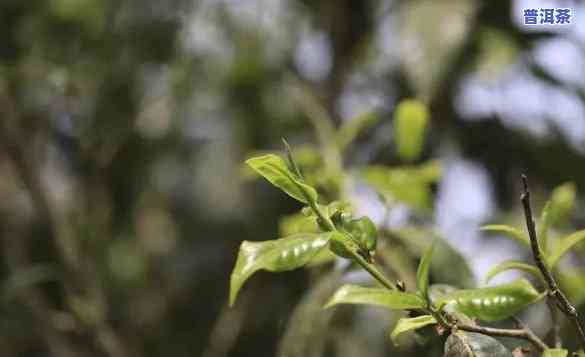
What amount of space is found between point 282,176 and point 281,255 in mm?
33

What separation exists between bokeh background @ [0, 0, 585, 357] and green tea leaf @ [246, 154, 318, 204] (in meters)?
0.21

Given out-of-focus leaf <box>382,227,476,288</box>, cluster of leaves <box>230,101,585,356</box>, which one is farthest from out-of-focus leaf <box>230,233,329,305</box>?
out-of-focus leaf <box>382,227,476,288</box>

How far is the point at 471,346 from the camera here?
38cm

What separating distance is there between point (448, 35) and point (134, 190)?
0.67m

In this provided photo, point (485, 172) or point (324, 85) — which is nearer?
point (485, 172)

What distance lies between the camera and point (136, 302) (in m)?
1.48

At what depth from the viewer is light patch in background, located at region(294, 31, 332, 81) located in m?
1.31

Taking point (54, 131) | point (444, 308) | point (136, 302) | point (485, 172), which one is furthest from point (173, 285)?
point (444, 308)

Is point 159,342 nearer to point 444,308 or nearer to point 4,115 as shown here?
point 4,115

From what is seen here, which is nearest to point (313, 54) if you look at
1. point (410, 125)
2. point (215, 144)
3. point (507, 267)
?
point (215, 144)

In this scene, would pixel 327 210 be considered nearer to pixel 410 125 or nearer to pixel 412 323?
pixel 412 323

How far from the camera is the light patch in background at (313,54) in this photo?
1306 millimetres

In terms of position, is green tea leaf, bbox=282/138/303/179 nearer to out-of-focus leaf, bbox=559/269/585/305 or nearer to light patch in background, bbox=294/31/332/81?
out-of-focus leaf, bbox=559/269/585/305

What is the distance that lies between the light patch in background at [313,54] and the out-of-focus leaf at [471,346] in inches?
34.6
